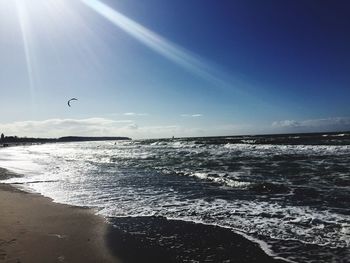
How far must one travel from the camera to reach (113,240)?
761 centimetres

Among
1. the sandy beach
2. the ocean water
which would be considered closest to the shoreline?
the sandy beach

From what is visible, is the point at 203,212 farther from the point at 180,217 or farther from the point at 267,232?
the point at 267,232

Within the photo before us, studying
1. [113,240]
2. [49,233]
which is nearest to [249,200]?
[113,240]

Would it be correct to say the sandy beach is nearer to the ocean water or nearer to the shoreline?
the shoreline

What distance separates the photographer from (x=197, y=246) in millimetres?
7051

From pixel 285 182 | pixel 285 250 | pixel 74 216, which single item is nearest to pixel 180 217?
pixel 74 216

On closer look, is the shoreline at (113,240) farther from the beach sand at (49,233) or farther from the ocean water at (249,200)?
the ocean water at (249,200)

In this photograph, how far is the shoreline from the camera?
21.1ft

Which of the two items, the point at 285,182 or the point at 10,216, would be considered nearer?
the point at 10,216

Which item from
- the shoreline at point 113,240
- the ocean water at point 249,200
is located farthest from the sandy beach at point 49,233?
the ocean water at point 249,200

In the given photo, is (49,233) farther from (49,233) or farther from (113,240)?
(113,240)

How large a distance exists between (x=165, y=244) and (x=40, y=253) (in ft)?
7.33

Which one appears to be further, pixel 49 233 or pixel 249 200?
pixel 249 200

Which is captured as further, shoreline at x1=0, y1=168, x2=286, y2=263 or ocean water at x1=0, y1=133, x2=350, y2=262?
ocean water at x1=0, y1=133, x2=350, y2=262
